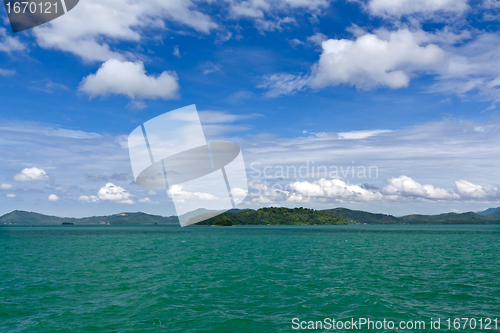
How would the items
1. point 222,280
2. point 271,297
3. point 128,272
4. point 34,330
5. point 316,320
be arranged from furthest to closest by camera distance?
1. point 128,272
2. point 222,280
3. point 271,297
4. point 316,320
5. point 34,330

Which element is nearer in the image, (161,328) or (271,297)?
(161,328)

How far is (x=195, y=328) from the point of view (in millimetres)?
21609

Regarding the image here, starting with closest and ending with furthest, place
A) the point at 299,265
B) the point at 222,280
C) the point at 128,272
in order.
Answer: the point at 222,280
the point at 128,272
the point at 299,265

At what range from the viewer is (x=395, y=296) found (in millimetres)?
29812

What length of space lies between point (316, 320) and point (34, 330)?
19.3m

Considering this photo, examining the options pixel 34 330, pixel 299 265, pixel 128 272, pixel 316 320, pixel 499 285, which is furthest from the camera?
pixel 299 265

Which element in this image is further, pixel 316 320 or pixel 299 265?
pixel 299 265

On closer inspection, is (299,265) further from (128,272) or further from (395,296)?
(128,272)

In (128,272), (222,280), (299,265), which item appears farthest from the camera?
(299,265)

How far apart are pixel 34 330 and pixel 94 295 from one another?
9892 mm

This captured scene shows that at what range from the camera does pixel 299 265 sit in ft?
166

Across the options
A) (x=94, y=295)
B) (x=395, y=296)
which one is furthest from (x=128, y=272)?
(x=395, y=296)

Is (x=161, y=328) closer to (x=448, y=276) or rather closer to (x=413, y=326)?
(x=413, y=326)

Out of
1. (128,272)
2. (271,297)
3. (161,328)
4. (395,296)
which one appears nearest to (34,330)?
(161,328)
